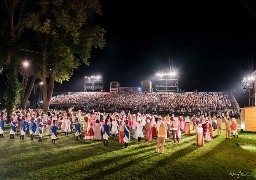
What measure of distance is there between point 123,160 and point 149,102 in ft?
104

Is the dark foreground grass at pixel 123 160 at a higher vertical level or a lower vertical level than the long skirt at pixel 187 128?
lower

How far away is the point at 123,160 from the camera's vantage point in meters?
13.1

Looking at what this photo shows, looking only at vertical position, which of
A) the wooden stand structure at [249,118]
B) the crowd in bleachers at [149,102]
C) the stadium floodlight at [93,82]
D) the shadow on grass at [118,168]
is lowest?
the shadow on grass at [118,168]

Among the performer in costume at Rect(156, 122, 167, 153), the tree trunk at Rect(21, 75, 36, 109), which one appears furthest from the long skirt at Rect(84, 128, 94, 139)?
the tree trunk at Rect(21, 75, 36, 109)

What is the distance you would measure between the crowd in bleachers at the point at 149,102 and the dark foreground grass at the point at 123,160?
21640 mm

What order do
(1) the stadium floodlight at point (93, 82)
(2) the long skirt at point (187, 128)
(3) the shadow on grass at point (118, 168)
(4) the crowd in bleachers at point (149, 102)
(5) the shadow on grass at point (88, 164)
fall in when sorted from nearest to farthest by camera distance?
(3) the shadow on grass at point (118, 168)
(5) the shadow on grass at point (88, 164)
(2) the long skirt at point (187, 128)
(4) the crowd in bleachers at point (149, 102)
(1) the stadium floodlight at point (93, 82)

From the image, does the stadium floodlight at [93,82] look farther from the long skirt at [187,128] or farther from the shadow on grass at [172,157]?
the shadow on grass at [172,157]

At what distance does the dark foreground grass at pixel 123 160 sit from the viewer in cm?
1097

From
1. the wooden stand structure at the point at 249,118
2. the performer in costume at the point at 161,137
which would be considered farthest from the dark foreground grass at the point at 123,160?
the wooden stand structure at the point at 249,118

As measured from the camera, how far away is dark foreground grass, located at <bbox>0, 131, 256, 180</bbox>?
1097cm
